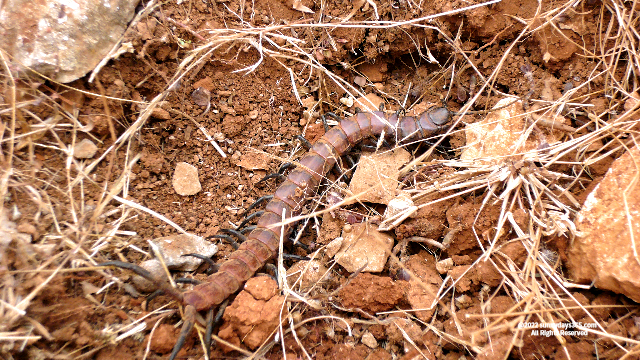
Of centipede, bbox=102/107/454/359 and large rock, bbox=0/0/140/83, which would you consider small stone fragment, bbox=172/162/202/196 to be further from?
→ large rock, bbox=0/0/140/83

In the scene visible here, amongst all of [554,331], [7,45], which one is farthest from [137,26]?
[554,331]

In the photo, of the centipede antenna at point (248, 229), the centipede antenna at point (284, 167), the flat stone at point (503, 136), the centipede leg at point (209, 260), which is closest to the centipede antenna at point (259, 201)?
the centipede antenna at point (248, 229)

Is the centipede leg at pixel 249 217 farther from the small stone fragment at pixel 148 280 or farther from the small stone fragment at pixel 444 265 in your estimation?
the small stone fragment at pixel 444 265

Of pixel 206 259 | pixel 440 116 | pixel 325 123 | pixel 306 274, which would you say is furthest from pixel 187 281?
pixel 440 116

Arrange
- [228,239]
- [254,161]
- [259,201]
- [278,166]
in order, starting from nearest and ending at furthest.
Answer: [228,239]
[259,201]
[254,161]
[278,166]

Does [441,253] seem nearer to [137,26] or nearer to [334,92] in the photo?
[334,92]

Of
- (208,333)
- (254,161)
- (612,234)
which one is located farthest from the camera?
(254,161)

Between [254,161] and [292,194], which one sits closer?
[292,194]

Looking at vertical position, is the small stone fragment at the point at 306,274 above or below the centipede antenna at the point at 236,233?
below

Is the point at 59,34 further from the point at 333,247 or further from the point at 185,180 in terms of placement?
the point at 333,247
